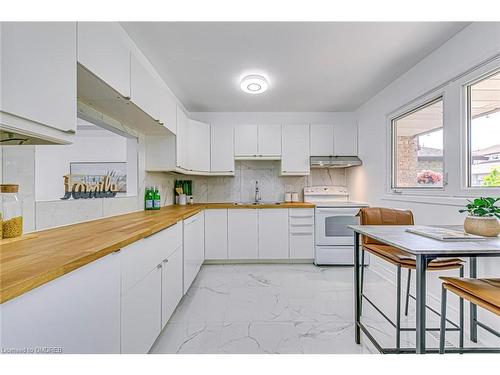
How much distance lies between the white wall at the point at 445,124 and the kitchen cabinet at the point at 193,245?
7.59 ft

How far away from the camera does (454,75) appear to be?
2160 millimetres

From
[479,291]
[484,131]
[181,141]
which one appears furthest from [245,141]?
[479,291]

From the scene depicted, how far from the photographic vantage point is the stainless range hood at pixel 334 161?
3953 mm

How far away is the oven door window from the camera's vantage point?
3744 mm

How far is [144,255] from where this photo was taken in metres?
1.56

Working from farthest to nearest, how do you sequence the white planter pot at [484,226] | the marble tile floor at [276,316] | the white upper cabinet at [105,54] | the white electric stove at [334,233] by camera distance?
the white electric stove at [334,233] → the marble tile floor at [276,316] → the white planter pot at [484,226] → the white upper cabinet at [105,54]

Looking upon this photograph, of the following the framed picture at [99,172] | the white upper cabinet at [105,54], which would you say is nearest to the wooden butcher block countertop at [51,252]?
the framed picture at [99,172]

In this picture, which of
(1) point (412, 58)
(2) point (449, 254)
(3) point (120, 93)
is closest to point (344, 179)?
(1) point (412, 58)

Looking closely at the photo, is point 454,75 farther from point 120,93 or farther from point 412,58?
point 120,93

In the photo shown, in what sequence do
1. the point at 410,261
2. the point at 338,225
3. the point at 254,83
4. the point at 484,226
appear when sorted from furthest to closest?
1. the point at 338,225
2. the point at 254,83
3. the point at 410,261
4. the point at 484,226

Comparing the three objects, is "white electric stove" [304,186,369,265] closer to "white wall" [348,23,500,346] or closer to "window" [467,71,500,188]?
"white wall" [348,23,500,346]

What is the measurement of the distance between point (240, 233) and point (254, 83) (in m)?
2.02

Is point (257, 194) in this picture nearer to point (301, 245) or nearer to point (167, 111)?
point (301, 245)

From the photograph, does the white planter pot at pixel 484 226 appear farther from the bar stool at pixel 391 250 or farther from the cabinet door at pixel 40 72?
the cabinet door at pixel 40 72
